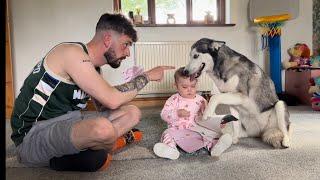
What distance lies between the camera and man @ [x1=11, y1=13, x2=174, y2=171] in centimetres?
138

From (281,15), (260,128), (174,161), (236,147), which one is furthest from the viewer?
(281,15)

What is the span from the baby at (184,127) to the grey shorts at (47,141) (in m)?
0.48

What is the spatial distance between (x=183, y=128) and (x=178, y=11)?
2.45 metres

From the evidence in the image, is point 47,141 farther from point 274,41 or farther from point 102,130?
point 274,41

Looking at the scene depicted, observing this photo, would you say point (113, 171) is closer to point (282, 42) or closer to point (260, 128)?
point (260, 128)

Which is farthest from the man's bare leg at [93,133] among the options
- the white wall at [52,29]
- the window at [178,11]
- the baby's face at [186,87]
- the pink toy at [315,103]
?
the window at [178,11]

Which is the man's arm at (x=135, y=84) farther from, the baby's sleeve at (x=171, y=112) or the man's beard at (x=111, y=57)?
the baby's sleeve at (x=171, y=112)

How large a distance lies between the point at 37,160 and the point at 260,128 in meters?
1.29

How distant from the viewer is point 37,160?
1487 mm

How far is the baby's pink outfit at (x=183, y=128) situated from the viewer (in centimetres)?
172

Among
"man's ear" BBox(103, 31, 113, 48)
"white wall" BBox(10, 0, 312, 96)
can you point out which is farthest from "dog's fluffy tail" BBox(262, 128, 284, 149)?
"white wall" BBox(10, 0, 312, 96)

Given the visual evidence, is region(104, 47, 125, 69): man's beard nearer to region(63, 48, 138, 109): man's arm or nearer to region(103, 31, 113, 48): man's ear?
region(103, 31, 113, 48): man's ear

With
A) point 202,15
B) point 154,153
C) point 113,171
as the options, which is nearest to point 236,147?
point 154,153

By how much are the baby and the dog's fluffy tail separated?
0.31m
